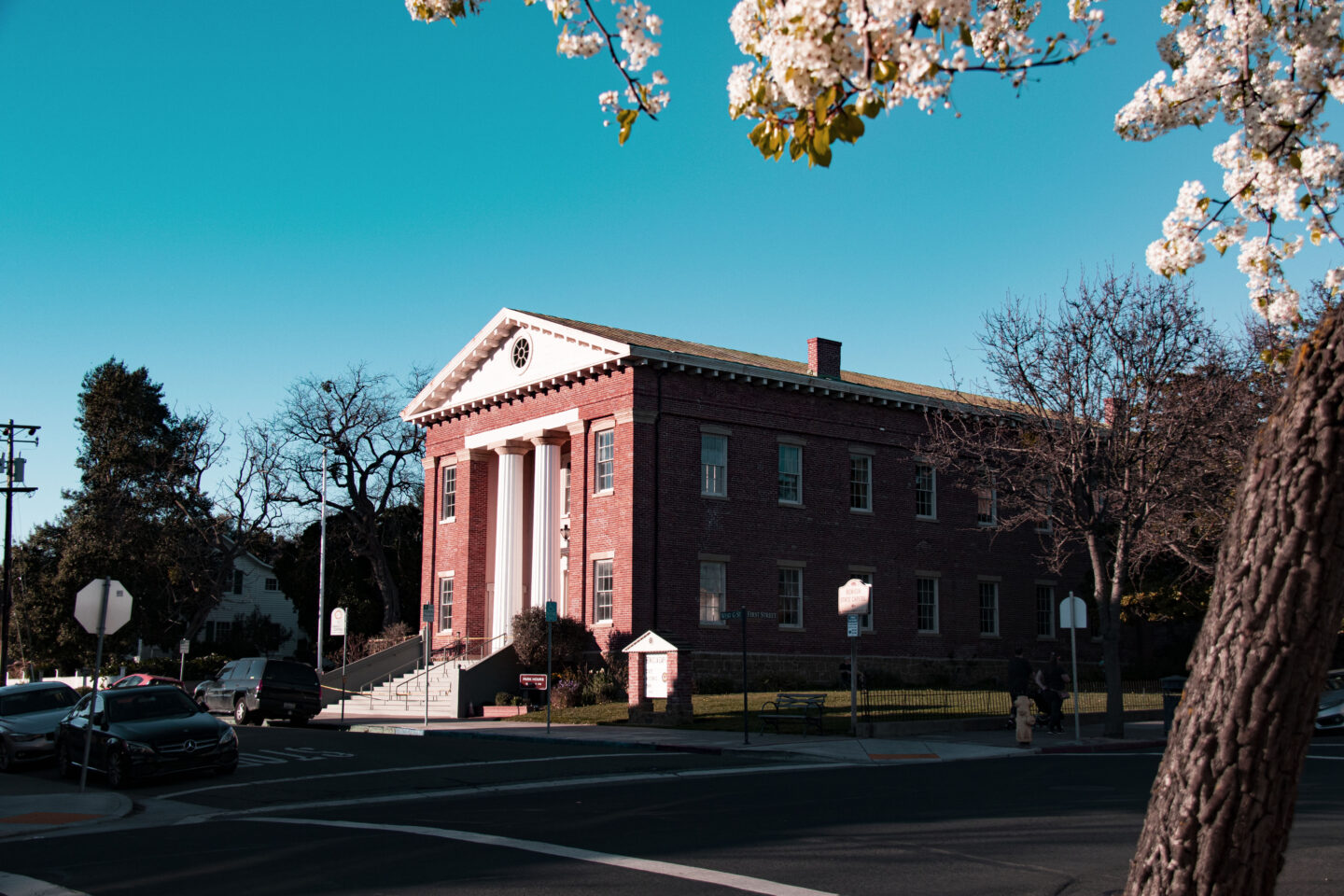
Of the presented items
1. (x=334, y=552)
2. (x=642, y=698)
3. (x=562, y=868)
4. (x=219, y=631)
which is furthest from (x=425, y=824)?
(x=219, y=631)

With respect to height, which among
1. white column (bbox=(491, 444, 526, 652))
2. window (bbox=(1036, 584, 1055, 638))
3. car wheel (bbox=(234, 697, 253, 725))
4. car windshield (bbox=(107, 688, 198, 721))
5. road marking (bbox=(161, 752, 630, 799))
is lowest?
car wheel (bbox=(234, 697, 253, 725))

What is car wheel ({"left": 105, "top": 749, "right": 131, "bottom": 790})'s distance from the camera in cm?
1820

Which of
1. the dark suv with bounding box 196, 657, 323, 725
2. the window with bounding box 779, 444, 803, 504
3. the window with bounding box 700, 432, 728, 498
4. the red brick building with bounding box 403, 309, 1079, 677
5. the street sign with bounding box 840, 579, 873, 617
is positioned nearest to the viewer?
the street sign with bounding box 840, 579, 873, 617

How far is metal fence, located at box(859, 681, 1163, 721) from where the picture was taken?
27.3m

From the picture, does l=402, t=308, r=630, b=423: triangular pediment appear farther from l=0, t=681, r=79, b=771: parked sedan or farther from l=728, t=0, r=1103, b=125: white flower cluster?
l=728, t=0, r=1103, b=125: white flower cluster

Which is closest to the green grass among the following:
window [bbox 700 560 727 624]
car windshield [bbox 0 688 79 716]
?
window [bbox 700 560 727 624]

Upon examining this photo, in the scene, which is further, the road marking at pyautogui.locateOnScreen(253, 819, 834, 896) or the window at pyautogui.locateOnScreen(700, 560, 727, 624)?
the window at pyautogui.locateOnScreen(700, 560, 727, 624)

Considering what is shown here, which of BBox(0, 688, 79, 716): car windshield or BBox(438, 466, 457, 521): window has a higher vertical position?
BBox(438, 466, 457, 521): window

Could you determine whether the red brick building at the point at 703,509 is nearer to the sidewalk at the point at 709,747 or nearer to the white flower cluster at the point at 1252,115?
the sidewalk at the point at 709,747

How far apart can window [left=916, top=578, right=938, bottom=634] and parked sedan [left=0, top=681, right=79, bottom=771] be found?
2612 centimetres

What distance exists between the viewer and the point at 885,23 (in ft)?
14.9

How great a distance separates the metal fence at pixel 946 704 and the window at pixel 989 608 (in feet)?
17.6

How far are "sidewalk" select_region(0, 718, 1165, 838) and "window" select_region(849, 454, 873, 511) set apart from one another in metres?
12.6

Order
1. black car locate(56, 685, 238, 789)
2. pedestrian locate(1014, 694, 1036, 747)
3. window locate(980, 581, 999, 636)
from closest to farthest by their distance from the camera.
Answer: black car locate(56, 685, 238, 789), pedestrian locate(1014, 694, 1036, 747), window locate(980, 581, 999, 636)
